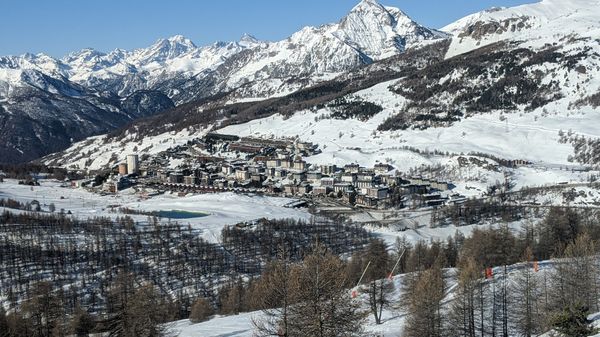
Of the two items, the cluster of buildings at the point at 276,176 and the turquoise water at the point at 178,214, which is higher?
the cluster of buildings at the point at 276,176

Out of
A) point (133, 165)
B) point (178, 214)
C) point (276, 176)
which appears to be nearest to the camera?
point (178, 214)

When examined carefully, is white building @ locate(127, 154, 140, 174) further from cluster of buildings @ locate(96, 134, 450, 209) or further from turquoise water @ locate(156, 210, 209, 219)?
turquoise water @ locate(156, 210, 209, 219)

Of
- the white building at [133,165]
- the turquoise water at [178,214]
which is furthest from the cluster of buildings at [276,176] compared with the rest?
the turquoise water at [178,214]

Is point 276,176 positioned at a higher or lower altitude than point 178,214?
higher

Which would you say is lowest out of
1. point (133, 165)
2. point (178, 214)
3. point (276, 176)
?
point (178, 214)

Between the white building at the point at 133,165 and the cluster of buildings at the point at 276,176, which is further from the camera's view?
the white building at the point at 133,165

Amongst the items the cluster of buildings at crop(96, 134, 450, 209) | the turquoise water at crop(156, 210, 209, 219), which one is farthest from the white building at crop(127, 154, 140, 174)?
the turquoise water at crop(156, 210, 209, 219)

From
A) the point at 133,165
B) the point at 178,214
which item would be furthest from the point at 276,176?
the point at 133,165

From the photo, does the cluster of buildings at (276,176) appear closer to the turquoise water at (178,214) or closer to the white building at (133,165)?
the white building at (133,165)

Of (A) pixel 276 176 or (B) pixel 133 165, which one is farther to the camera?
(B) pixel 133 165

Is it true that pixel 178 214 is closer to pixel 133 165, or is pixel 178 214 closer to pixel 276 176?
pixel 276 176

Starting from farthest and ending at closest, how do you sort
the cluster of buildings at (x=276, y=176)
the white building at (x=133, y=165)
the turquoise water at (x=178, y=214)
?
the white building at (x=133, y=165) < the cluster of buildings at (x=276, y=176) < the turquoise water at (x=178, y=214)

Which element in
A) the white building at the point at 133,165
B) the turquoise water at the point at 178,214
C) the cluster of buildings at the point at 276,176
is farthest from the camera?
the white building at the point at 133,165
